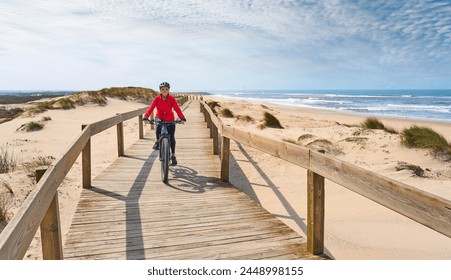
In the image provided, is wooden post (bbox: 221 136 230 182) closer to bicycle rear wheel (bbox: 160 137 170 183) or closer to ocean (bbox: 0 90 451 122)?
bicycle rear wheel (bbox: 160 137 170 183)

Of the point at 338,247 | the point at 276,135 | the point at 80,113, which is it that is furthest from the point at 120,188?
the point at 80,113

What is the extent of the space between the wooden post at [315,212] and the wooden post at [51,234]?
231cm

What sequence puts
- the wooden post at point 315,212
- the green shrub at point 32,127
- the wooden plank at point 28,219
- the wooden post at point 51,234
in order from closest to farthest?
the wooden plank at point 28,219, the wooden post at point 51,234, the wooden post at point 315,212, the green shrub at point 32,127

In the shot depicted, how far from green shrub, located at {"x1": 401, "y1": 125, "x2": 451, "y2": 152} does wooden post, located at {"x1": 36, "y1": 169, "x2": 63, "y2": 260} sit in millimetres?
9058

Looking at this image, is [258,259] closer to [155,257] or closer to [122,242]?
[155,257]

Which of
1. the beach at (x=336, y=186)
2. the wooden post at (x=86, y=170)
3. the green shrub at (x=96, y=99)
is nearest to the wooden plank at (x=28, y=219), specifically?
the beach at (x=336, y=186)

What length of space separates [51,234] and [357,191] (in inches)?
97.9

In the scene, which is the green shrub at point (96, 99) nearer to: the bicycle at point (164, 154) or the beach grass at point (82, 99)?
the beach grass at point (82, 99)

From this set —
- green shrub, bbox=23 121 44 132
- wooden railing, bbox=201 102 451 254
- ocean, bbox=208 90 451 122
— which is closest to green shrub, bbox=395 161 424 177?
wooden railing, bbox=201 102 451 254

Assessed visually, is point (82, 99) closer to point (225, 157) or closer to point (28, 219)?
point (225, 157)

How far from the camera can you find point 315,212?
3303mm

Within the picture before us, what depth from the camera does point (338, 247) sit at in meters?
4.36

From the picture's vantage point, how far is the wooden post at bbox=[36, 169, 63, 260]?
262 cm

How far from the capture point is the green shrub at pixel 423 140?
28.6 ft
